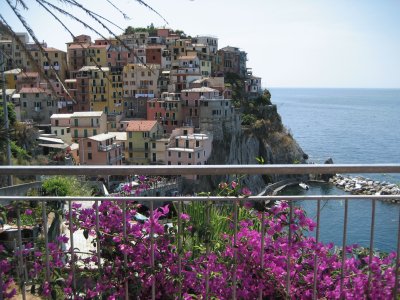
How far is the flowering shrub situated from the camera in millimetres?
2273

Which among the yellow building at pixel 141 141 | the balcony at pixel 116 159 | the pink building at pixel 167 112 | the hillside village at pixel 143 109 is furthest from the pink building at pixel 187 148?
the pink building at pixel 167 112

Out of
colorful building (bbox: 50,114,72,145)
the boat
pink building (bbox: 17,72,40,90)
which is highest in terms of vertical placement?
pink building (bbox: 17,72,40,90)

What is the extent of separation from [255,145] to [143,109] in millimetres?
13308

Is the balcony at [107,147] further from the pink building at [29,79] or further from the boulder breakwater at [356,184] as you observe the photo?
the pink building at [29,79]

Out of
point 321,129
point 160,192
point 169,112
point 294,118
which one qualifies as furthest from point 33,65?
point 294,118

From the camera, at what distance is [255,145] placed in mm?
51875

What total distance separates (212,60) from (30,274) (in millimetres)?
59877

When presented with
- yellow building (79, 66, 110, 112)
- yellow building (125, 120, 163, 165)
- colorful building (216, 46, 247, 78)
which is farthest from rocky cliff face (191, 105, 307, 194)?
yellow building (79, 66, 110, 112)

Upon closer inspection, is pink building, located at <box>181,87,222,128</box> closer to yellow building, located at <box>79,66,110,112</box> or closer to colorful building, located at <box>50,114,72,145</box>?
yellow building, located at <box>79,66,110,112</box>

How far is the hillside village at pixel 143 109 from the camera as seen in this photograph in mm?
38625

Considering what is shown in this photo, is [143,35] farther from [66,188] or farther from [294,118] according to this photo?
[294,118]

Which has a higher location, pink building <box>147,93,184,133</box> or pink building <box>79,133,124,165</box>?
pink building <box>147,93,184,133</box>

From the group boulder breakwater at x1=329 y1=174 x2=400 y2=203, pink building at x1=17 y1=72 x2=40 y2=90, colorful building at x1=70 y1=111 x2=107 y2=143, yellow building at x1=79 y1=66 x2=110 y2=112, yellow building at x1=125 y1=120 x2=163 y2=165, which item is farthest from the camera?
yellow building at x1=79 y1=66 x2=110 y2=112

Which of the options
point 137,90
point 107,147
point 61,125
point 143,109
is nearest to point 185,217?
point 107,147
